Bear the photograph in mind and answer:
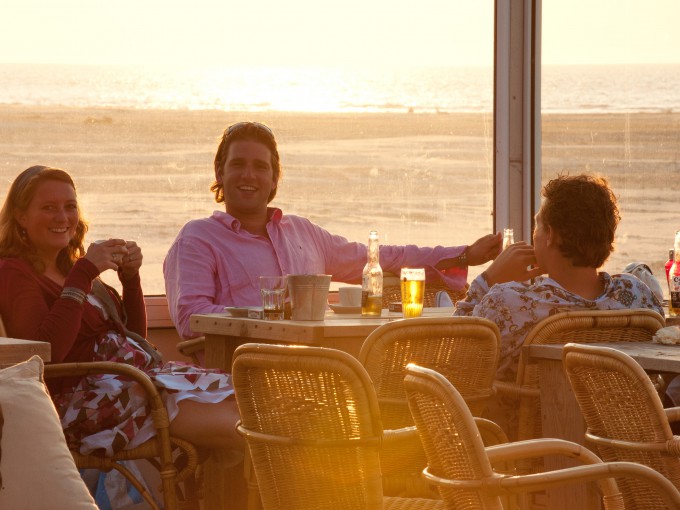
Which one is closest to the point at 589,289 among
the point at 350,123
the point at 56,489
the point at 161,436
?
the point at 161,436

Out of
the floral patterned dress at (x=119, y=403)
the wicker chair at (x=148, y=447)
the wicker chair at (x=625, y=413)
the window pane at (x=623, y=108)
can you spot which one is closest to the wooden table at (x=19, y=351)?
the wicker chair at (x=148, y=447)

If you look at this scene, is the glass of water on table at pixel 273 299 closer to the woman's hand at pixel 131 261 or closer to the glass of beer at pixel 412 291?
the glass of beer at pixel 412 291

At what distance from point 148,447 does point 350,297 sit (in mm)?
893

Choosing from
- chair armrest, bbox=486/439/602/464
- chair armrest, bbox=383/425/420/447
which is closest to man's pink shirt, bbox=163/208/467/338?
chair armrest, bbox=383/425/420/447

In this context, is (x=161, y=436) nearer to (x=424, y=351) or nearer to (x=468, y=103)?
(x=424, y=351)

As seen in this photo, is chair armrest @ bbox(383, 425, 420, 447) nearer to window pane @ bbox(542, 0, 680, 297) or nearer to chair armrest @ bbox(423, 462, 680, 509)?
chair armrest @ bbox(423, 462, 680, 509)

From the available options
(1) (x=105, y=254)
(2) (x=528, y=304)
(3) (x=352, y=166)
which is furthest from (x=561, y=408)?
(3) (x=352, y=166)

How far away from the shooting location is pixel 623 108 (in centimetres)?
551

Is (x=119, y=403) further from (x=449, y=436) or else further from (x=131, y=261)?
(x=449, y=436)

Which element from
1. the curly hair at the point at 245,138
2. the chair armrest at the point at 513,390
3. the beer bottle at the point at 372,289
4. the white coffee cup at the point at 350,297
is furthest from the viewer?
the curly hair at the point at 245,138

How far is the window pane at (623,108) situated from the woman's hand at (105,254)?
2.62 metres

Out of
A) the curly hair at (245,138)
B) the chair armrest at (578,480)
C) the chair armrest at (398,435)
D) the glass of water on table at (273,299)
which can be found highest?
the curly hair at (245,138)

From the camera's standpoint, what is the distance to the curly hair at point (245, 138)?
4.40 metres

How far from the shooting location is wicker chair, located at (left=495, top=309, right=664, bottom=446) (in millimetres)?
2967
